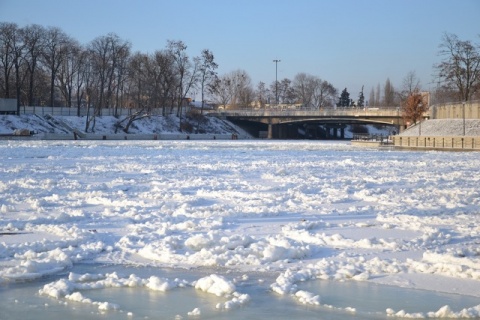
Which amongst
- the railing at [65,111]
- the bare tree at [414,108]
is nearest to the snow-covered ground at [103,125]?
the railing at [65,111]

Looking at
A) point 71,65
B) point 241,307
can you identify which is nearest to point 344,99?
point 71,65

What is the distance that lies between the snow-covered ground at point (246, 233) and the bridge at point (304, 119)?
7171 cm

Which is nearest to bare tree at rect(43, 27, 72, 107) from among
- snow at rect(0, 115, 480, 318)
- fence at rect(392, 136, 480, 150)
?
fence at rect(392, 136, 480, 150)

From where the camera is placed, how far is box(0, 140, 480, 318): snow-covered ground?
28.4 feet

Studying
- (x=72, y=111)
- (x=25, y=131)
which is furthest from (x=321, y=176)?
(x=72, y=111)

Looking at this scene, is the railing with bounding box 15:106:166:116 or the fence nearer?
the fence

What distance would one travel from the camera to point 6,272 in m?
8.85

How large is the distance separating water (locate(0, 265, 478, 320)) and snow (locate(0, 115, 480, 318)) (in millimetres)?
153

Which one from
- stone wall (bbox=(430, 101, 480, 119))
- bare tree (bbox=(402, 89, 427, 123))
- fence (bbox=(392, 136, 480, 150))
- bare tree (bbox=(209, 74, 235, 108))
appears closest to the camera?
fence (bbox=(392, 136, 480, 150))

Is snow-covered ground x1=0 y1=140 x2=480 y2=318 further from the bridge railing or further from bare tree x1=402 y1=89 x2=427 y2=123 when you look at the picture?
the bridge railing

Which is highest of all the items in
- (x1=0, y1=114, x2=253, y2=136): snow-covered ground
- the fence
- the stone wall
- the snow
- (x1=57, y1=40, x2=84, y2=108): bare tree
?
(x1=57, y1=40, x2=84, y2=108): bare tree

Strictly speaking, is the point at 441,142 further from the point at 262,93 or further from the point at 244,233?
the point at 262,93

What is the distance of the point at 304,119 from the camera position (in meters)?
99.9

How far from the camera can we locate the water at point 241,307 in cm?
718
